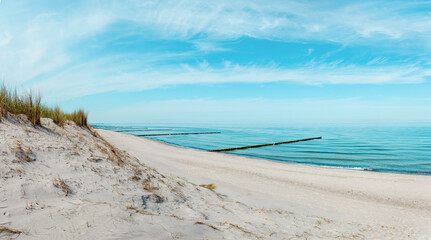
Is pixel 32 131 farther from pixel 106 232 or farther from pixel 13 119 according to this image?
pixel 106 232

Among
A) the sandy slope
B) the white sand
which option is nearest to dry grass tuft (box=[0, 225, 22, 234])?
the white sand

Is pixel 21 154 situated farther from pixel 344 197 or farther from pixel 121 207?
pixel 344 197

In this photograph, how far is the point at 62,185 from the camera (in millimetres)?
3844

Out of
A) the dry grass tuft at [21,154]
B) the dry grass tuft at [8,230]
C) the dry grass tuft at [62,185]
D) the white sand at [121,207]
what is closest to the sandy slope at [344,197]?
the white sand at [121,207]

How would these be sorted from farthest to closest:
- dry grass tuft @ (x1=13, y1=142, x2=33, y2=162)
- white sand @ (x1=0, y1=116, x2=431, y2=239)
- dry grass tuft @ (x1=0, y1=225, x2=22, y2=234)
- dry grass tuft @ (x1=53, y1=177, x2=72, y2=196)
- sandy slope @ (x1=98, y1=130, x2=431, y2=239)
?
1. sandy slope @ (x1=98, y1=130, x2=431, y2=239)
2. dry grass tuft @ (x1=13, y1=142, x2=33, y2=162)
3. dry grass tuft @ (x1=53, y1=177, x2=72, y2=196)
4. white sand @ (x1=0, y1=116, x2=431, y2=239)
5. dry grass tuft @ (x1=0, y1=225, x2=22, y2=234)

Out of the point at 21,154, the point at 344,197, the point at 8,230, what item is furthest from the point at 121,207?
the point at 344,197

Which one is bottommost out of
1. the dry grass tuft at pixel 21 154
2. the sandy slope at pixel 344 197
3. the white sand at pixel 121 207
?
the sandy slope at pixel 344 197

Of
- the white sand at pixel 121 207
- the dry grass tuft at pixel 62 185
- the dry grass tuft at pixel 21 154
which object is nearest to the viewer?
the white sand at pixel 121 207

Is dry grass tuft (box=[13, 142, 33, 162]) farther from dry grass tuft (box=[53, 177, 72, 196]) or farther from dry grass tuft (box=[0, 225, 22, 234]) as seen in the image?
dry grass tuft (box=[0, 225, 22, 234])

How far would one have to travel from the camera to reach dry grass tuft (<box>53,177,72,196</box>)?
376cm

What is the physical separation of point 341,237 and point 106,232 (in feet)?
15.0

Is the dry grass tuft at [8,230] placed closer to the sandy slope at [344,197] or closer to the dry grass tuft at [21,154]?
the dry grass tuft at [21,154]

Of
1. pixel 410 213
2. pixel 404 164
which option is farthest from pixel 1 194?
pixel 404 164

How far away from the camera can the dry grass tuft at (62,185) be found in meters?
3.76
